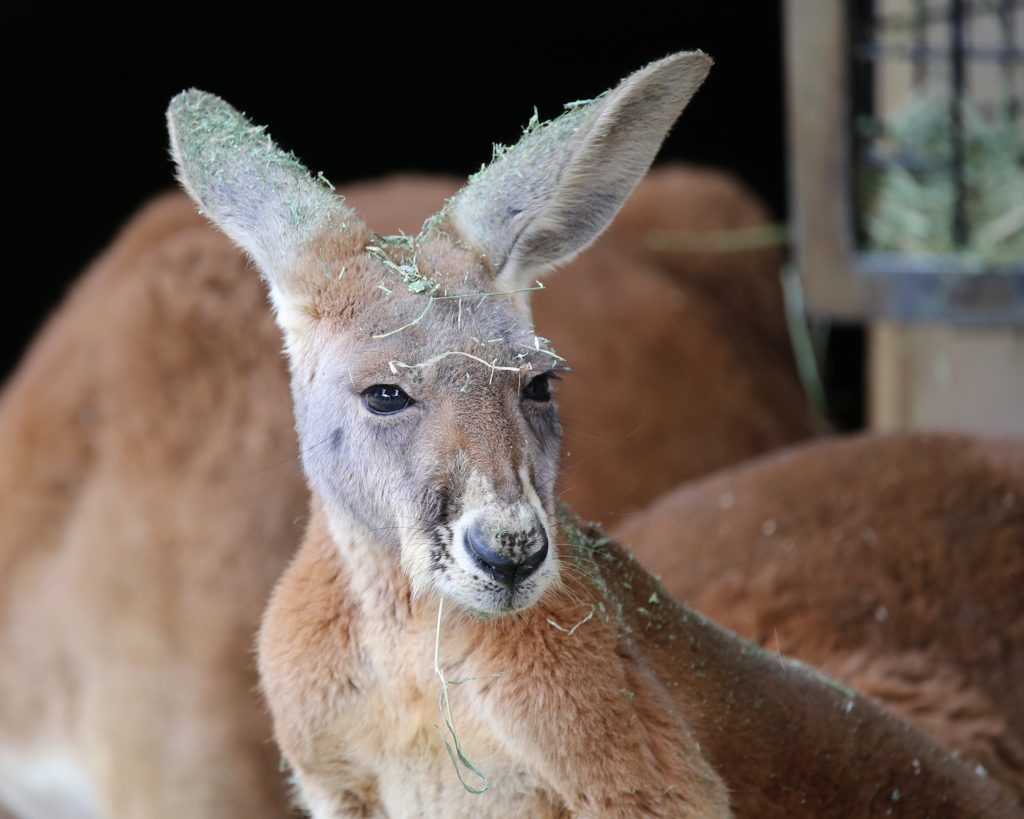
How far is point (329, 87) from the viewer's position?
24.6 ft

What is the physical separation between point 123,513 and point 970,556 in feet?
8.08

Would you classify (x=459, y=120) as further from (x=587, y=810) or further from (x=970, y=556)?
(x=587, y=810)

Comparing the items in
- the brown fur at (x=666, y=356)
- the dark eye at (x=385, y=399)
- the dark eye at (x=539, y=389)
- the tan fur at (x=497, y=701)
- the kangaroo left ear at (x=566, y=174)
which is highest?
the kangaroo left ear at (x=566, y=174)

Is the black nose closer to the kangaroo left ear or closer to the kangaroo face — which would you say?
the kangaroo face

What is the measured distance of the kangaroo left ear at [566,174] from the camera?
174 centimetres

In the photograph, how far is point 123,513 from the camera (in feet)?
11.8

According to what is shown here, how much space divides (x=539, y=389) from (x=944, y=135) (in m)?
3.34

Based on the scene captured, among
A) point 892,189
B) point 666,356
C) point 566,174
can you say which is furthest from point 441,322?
point 892,189

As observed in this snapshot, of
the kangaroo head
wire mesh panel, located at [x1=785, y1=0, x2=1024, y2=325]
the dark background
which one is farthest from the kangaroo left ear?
the dark background

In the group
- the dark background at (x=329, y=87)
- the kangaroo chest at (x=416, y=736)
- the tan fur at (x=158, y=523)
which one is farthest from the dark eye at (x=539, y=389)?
the dark background at (x=329, y=87)

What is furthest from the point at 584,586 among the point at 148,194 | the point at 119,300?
the point at 148,194

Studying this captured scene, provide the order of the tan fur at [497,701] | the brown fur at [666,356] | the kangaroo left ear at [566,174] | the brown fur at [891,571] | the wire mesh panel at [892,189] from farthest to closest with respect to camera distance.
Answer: the brown fur at [666,356], the wire mesh panel at [892,189], the brown fur at [891,571], the kangaroo left ear at [566,174], the tan fur at [497,701]

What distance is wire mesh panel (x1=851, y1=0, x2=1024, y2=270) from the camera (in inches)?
144

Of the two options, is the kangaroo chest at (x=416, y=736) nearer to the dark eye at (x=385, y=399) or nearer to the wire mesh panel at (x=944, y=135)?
the dark eye at (x=385, y=399)
